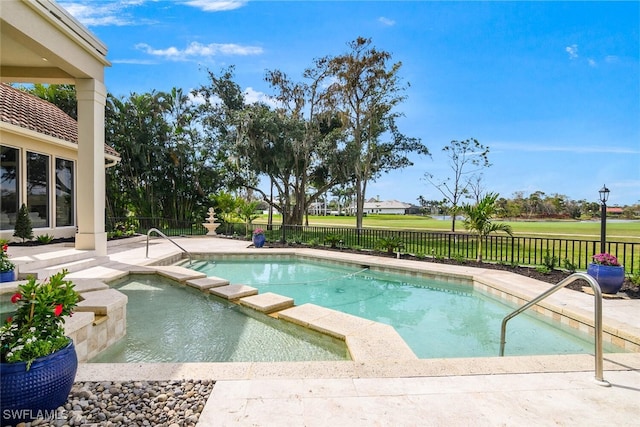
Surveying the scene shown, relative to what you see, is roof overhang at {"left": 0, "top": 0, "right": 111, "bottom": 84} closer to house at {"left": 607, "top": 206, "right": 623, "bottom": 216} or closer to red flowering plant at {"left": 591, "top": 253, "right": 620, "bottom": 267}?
red flowering plant at {"left": 591, "top": 253, "right": 620, "bottom": 267}

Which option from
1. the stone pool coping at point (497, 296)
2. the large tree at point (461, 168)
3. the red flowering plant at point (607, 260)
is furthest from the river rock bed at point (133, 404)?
the large tree at point (461, 168)

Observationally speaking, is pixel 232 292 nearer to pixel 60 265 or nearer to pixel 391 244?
pixel 60 265

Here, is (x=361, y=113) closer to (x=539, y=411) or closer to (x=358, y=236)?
(x=358, y=236)

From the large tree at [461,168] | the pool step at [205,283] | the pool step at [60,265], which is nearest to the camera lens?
the pool step at [60,265]

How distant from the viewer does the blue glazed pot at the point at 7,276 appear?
4512 millimetres

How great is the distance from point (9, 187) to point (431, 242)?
11.7 meters

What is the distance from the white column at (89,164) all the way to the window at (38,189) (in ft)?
8.27

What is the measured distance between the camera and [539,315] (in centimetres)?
455

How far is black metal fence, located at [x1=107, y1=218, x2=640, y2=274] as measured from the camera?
7.57 metres

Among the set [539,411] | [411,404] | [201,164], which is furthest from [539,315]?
[201,164]

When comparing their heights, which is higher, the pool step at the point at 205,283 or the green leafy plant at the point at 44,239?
the green leafy plant at the point at 44,239

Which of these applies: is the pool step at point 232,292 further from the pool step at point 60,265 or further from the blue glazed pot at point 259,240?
the blue glazed pot at point 259,240

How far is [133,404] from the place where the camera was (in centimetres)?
198

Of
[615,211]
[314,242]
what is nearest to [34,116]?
[314,242]
